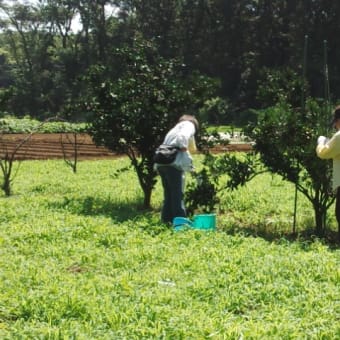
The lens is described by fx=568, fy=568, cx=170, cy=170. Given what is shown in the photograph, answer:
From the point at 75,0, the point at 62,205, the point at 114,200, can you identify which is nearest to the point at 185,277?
the point at 62,205

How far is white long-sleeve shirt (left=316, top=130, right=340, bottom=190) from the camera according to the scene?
5.43 m

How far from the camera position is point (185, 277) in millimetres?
4355

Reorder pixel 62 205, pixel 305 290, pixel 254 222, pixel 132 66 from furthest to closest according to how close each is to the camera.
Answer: pixel 132 66
pixel 62 205
pixel 254 222
pixel 305 290

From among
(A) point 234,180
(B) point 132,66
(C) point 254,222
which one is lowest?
(C) point 254,222

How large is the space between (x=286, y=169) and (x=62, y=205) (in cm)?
325

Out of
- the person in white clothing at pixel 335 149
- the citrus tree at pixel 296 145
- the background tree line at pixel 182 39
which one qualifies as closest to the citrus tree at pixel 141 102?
the citrus tree at pixel 296 145

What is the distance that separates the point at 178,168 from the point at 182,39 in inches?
1634

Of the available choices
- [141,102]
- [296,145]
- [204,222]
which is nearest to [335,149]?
[296,145]

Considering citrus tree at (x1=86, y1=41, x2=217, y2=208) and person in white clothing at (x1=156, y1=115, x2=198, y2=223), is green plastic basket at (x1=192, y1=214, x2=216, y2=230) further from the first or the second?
citrus tree at (x1=86, y1=41, x2=217, y2=208)

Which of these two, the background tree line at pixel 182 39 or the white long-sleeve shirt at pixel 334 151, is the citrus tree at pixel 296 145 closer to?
the white long-sleeve shirt at pixel 334 151

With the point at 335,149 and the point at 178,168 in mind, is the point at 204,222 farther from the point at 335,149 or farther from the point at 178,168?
the point at 335,149

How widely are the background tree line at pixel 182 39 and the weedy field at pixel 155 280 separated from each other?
24.0 meters

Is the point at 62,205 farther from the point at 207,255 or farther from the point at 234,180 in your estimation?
the point at 207,255

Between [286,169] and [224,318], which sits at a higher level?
[286,169]
